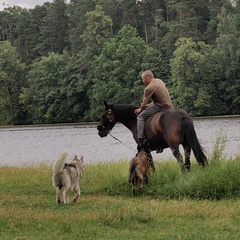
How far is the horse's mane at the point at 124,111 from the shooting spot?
1354 cm

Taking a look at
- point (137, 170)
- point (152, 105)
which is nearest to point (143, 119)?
point (152, 105)

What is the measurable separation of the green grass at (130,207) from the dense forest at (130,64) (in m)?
53.0

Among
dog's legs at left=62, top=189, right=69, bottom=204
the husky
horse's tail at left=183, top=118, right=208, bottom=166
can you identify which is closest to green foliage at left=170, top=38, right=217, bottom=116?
horse's tail at left=183, top=118, right=208, bottom=166

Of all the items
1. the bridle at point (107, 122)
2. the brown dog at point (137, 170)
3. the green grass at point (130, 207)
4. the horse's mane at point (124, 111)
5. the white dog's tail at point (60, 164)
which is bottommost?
the green grass at point (130, 207)

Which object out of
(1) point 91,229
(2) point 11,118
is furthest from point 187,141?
(2) point 11,118

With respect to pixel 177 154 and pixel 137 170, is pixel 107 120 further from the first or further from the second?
pixel 137 170

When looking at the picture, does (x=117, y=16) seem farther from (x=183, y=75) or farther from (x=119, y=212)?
(x=119, y=212)

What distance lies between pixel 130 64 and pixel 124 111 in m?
62.1

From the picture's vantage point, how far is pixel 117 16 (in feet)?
307

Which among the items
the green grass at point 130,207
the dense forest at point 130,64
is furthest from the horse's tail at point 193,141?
the dense forest at point 130,64

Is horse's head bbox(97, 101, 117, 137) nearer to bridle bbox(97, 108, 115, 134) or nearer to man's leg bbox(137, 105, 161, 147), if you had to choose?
bridle bbox(97, 108, 115, 134)

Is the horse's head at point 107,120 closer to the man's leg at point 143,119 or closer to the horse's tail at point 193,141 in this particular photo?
the man's leg at point 143,119

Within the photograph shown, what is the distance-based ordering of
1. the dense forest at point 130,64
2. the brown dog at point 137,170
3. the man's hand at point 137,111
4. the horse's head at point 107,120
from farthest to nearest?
the dense forest at point 130,64, the horse's head at point 107,120, the man's hand at point 137,111, the brown dog at point 137,170

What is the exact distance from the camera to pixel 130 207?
8984 millimetres
